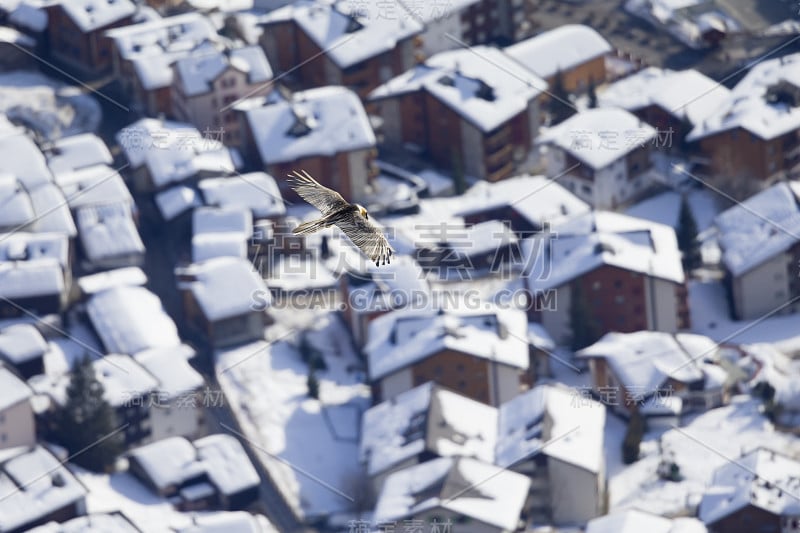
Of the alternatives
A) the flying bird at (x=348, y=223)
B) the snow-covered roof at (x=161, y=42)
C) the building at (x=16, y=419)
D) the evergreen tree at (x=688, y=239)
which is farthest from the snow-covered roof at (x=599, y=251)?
the flying bird at (x=348, y=223)

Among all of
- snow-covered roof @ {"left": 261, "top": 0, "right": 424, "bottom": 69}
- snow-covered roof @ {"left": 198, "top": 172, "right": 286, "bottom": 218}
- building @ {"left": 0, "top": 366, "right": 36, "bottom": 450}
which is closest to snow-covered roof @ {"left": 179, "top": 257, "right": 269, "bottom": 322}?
snow-covered roof @ {"left": 198, "top": 172, "right": 286, "bottom": 218}

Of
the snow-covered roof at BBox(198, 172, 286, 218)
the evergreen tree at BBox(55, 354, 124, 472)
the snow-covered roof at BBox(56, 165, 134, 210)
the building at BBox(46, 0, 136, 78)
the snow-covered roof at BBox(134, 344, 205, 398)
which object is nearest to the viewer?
the evergreen tree at BBox(55, 354, 124, 472)

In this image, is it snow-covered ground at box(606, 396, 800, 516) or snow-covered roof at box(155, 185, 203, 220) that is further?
snow-covered roof at box(155, 185, 203, 220)

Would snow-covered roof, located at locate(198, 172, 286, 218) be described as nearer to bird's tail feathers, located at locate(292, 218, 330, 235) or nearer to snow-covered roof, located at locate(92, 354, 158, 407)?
snow-covered roof, located at locate(92, 354, 158, 407)

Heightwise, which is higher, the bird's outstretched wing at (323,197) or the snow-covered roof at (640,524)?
the bird's outstretched wing at (323,197)

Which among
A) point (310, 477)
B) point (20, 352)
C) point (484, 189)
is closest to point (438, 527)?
point (310, 477)

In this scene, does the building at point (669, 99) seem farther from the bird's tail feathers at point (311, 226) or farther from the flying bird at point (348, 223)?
the bird's tail feathers at point (311, 226)
